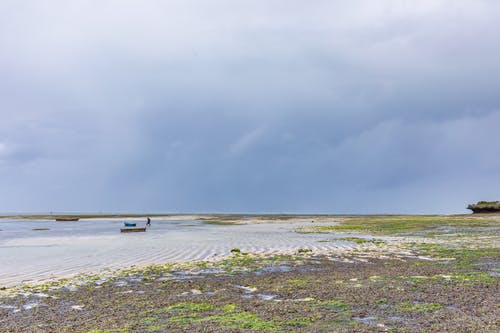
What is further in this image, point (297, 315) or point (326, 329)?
point (297, 315)

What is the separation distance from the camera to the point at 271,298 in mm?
11961

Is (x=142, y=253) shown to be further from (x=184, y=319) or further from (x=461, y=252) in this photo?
(x=461, y=252)

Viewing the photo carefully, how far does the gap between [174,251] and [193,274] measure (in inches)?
454

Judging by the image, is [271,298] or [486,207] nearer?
[271,298]

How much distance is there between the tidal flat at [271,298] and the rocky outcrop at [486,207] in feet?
272

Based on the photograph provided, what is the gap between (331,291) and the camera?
12.6 metres

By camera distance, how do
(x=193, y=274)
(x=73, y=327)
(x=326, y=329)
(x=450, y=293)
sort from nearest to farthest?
(x=326, y=329), (x=73, y=327), (x=450, y=293), (x=193, y=274)

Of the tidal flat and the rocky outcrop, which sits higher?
the rocky outcrop

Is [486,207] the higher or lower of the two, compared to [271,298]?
higher

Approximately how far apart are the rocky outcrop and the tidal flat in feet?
272

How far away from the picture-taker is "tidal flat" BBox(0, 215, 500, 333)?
905cm

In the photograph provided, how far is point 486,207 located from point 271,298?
9770 centimetres

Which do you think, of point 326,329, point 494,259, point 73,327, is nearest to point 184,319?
point 73,327

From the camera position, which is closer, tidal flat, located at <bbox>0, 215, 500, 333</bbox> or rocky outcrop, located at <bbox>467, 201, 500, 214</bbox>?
tidal flat, located at <bbox>0, 215, 500, 333</bbox>
